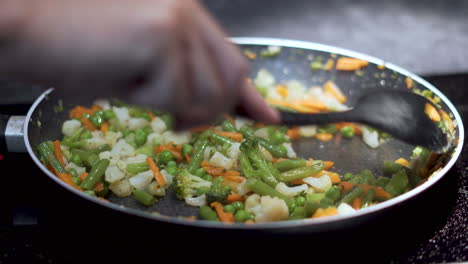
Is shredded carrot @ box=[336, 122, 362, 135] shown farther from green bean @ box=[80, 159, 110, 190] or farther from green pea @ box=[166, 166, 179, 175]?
green bean @ box=[80, 159, 110, 190]

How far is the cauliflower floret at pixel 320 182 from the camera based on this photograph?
2031 millimetres

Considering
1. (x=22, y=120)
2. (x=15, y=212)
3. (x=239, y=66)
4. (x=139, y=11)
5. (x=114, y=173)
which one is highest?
(x=139, y=11)

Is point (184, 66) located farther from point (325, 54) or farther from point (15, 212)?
point (325, 54)

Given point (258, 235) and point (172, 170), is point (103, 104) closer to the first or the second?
point (172, 170)

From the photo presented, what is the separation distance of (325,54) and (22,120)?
152 centimetres

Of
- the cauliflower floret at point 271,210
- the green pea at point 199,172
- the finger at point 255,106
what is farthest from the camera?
the green pea at point 199,172

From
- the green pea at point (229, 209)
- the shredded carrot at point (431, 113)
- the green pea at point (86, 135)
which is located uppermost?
the shredded carrot at point (431, 113)

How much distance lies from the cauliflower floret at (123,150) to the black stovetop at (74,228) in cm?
32

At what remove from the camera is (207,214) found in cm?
183

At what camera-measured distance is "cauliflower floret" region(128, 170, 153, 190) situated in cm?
201

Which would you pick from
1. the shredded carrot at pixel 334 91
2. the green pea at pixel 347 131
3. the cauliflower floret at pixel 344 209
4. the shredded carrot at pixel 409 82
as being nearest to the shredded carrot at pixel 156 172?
the cauliflower floret at pixel 344 209

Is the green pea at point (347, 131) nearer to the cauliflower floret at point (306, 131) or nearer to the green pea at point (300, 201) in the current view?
the cauliflower floret at point (306, 131)

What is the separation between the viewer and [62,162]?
6.93ft

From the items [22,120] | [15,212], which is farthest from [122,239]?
A: [22,120]
